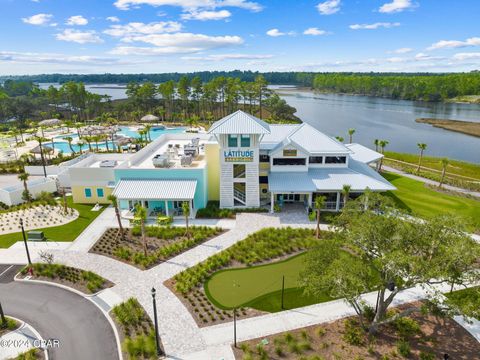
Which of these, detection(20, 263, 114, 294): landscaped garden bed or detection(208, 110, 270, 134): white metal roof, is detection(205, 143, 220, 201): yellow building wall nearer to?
detection(208, 110, 270, 134): white metal roof

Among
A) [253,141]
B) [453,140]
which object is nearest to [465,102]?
[453,140]

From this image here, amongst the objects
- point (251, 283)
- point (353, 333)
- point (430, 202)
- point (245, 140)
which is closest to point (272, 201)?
point (245, 140)

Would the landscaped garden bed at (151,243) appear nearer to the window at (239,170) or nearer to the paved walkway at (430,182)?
the window at (239,170)

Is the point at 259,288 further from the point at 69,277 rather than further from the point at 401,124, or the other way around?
the point at 401,124

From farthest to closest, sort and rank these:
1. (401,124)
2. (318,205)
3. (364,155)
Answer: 1. (401,124)
2. (364,155)
3. (318,205)

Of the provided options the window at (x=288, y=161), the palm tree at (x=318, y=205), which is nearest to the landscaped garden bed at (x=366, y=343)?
the palm tree at (x=318, y=205)

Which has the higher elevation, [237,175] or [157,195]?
[237,175]

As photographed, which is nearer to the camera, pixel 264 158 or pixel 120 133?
pixel 264 158
